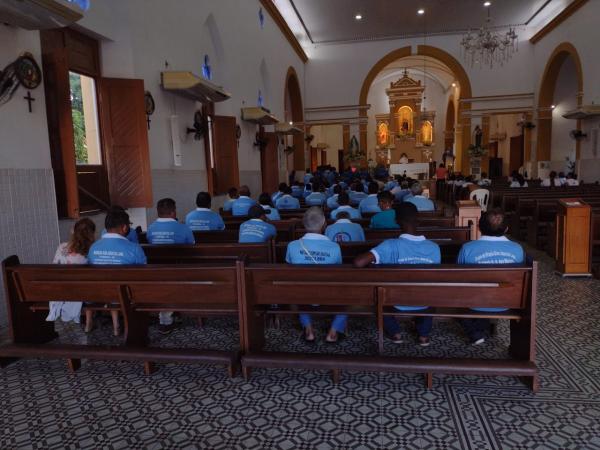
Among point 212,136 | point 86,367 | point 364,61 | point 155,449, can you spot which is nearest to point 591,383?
point 155,449

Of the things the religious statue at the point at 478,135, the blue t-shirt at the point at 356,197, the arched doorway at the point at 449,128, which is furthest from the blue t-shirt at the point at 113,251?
the arched doorway at the point at 449,128

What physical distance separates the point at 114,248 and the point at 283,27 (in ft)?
44.0

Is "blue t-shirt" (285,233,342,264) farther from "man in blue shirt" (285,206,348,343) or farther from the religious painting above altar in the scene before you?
the religious painting above altar

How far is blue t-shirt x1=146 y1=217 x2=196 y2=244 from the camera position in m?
4.24

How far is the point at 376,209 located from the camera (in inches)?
258

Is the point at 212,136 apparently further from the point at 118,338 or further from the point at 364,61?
the point at 364,61

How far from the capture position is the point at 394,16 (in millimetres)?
16094

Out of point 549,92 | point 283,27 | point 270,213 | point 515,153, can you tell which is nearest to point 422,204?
point 270,213

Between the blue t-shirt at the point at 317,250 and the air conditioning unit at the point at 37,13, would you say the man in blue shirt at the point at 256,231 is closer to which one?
the blue t-shirt at the point at 317,250

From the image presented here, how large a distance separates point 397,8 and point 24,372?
1574 cm

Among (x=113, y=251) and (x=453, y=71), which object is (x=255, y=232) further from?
(x=453, y=71)

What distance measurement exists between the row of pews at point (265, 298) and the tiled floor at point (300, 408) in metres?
0.15

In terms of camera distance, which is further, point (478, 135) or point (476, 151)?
point (478, 135)

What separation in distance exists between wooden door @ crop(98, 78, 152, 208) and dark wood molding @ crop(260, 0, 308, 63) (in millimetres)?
Answer: 7957
